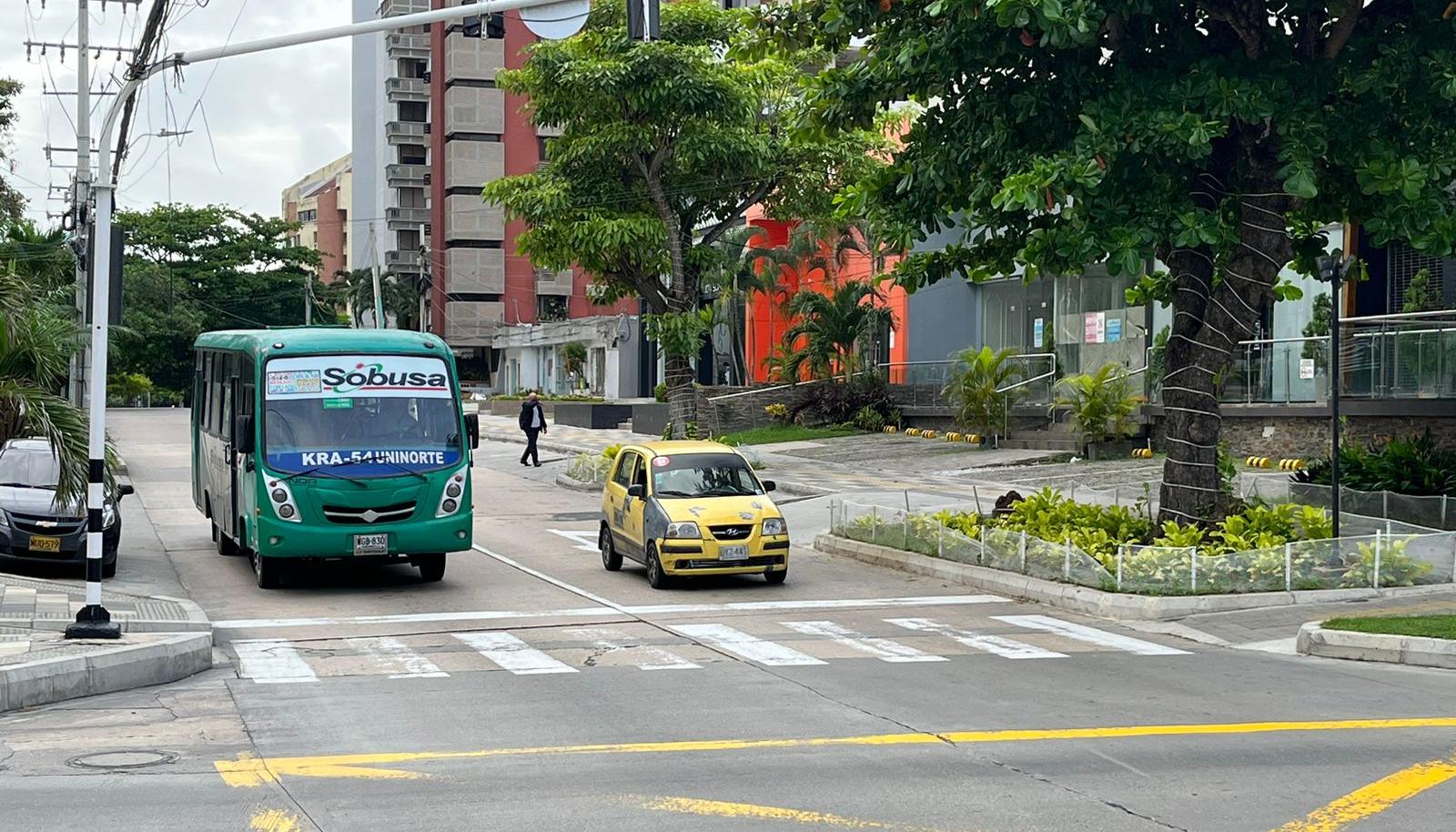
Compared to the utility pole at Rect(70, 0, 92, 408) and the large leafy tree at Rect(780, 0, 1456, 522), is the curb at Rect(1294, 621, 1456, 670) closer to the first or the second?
the large leafy tree at Rect(780, 0, 1456, 522)

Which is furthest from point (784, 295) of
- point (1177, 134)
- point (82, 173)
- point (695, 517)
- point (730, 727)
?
point (730, 727)

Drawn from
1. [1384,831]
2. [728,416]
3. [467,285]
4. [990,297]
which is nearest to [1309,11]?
[1384,831]

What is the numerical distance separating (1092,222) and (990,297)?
1231 inches

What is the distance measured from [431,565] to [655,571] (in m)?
2.93

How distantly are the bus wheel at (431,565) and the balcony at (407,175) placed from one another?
3385 inches

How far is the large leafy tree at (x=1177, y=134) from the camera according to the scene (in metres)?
16.9

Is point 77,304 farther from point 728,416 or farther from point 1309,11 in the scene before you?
point 1309,11

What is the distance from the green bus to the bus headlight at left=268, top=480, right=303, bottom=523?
0.01m

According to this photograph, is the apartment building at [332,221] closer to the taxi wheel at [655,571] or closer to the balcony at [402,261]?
the balcony at [402,261]

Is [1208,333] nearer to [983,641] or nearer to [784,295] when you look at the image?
[983,641]

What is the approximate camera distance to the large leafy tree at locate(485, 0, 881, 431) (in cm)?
3334

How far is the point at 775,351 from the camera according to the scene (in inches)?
2318

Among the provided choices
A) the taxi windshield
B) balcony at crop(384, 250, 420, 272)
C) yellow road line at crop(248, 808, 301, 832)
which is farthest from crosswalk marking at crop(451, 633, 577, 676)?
balcony at crop(384, 250, 420, 272)

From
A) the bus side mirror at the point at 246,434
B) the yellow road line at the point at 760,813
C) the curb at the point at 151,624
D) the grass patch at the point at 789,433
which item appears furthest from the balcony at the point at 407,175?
the yellow road line at the point at 760,813
